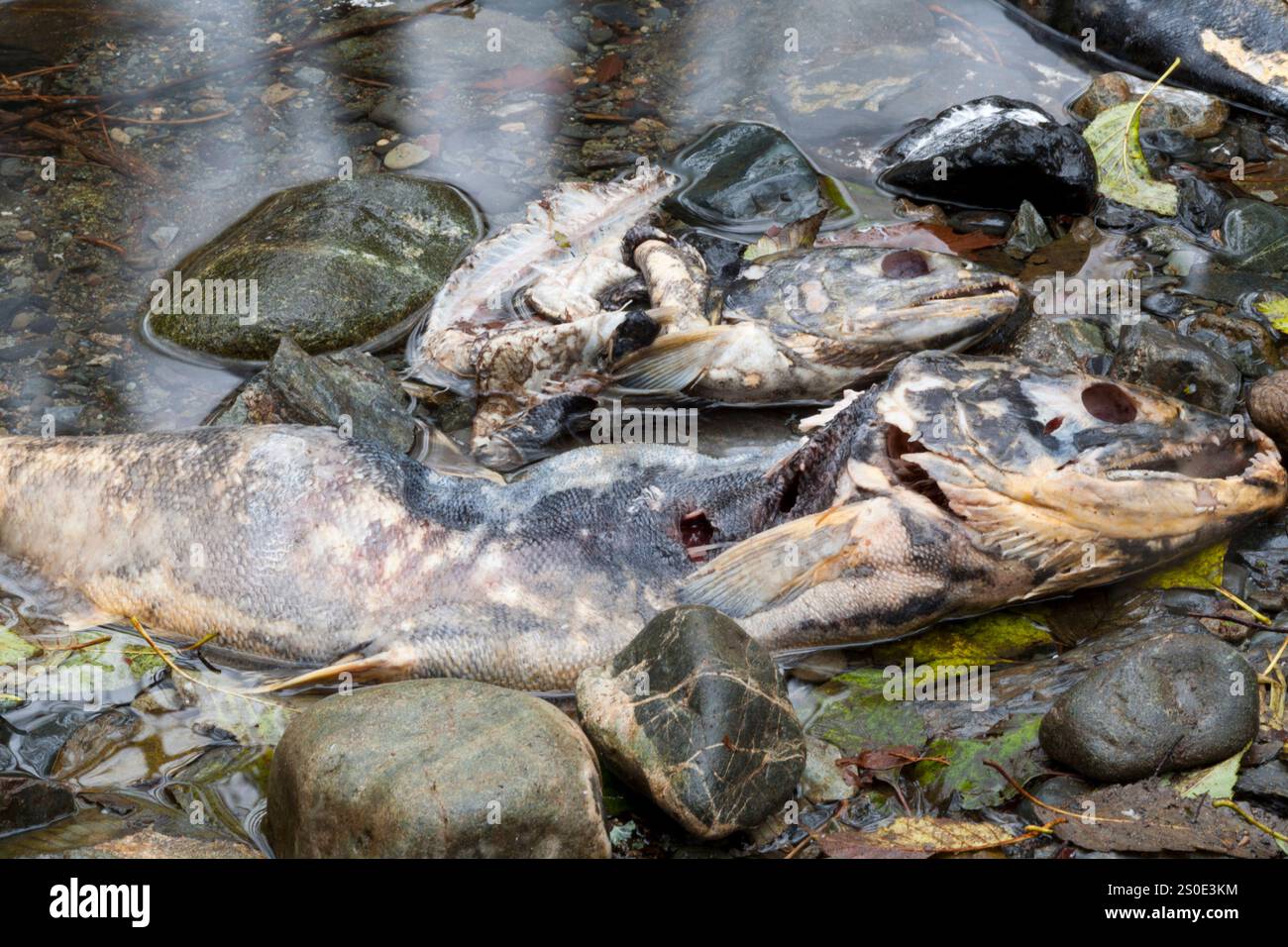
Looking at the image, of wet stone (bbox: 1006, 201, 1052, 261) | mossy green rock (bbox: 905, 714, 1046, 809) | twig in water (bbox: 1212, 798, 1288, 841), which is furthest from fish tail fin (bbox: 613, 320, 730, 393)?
twig in water (bbox: 1212, 798, 1288, 841)

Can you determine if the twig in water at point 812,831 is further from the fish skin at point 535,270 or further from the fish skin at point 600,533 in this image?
the fish skin at point 535,270

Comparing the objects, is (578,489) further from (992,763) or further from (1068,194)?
(1068,194)

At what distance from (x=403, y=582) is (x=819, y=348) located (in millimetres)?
2267

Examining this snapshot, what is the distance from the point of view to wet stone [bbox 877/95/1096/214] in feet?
21.7

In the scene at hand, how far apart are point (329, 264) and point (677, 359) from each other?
1.78 metres

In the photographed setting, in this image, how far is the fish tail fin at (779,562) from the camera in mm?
4223

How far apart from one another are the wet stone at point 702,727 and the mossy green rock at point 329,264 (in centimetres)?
282

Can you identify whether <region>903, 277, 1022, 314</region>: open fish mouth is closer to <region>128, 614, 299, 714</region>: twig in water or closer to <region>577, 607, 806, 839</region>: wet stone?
<region>577, 607, 806, 839</region>: wet stone

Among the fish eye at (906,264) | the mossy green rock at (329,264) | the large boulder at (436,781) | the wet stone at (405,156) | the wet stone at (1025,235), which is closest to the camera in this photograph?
the large boulder at (436,781)

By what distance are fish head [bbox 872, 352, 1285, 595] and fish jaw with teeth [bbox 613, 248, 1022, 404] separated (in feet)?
3.40

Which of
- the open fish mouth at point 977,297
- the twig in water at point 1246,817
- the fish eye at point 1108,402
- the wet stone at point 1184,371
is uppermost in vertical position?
the fish eye at point 1108,402

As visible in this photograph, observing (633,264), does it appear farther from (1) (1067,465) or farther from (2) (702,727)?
(2) (702,727)

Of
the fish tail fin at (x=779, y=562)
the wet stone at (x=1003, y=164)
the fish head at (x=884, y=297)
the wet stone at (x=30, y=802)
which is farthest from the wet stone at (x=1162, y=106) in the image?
the wet stone at (x=30, y=802)

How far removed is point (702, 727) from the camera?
11.8 feet
